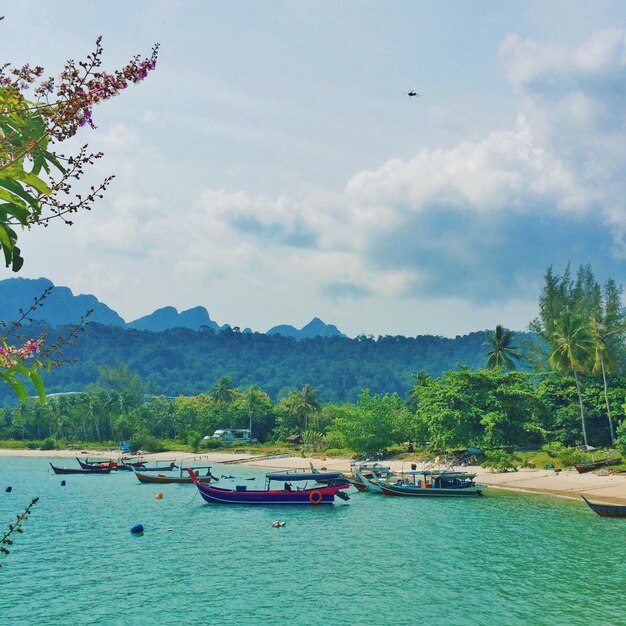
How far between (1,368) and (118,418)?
417ft

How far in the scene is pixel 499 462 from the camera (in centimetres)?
6144

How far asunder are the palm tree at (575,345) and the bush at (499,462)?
881 cm

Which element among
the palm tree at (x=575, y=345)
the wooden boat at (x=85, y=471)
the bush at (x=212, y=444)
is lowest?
the wooden boat at (x=85, y=471)

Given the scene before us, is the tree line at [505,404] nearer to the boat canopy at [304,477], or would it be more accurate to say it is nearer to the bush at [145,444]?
the bush at [145,444]

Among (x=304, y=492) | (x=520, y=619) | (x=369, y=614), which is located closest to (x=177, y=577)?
(x=369, y=614)

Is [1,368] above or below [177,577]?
above

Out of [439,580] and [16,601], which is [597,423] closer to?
[439,580]

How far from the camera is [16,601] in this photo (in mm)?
26734

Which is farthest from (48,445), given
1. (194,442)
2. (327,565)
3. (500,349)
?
(327,565)

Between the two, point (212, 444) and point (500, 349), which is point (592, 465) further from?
point (212, 444)

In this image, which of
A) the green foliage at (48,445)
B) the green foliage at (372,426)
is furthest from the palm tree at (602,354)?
the green foliage at (48,445)

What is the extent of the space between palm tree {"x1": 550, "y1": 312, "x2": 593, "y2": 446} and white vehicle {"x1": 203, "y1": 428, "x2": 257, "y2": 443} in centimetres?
6853

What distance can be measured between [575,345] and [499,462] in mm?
15523

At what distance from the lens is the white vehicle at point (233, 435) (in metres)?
115
